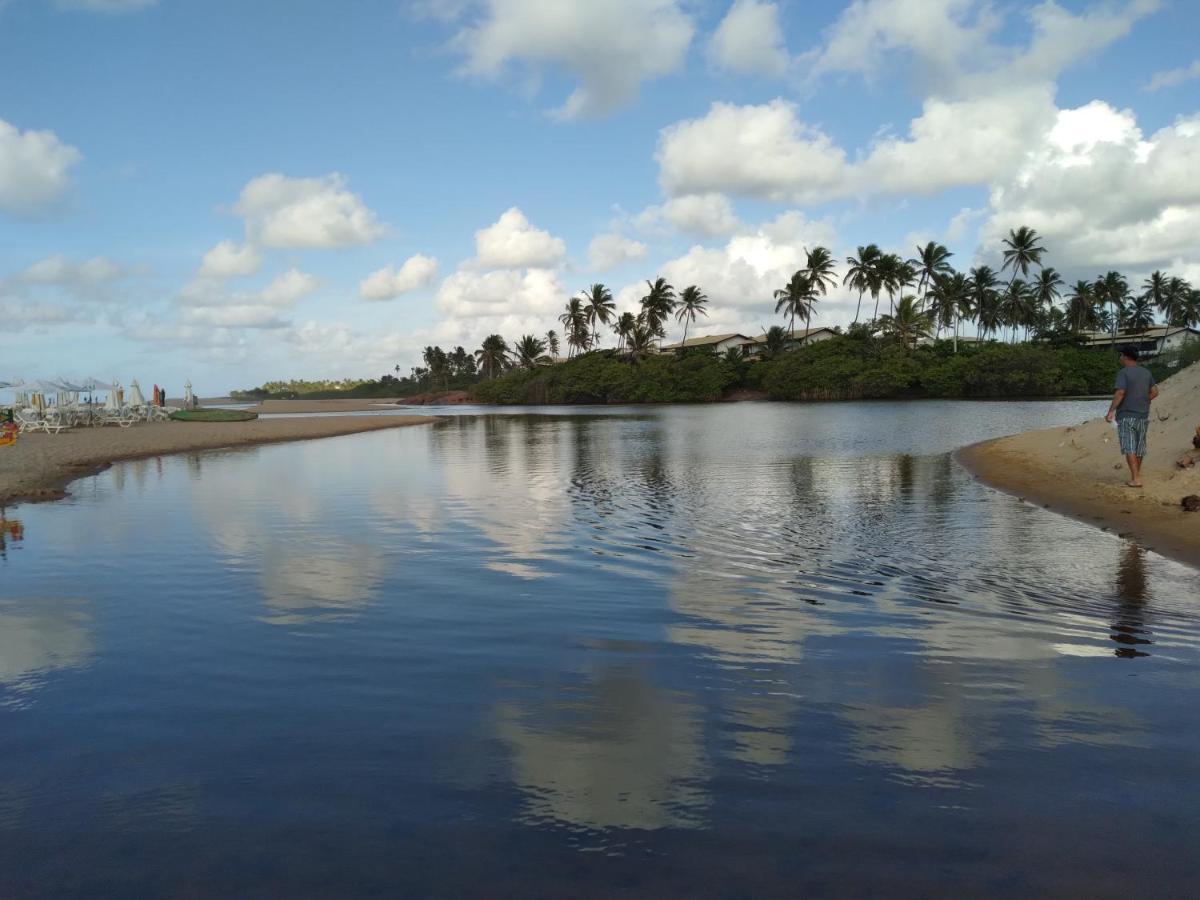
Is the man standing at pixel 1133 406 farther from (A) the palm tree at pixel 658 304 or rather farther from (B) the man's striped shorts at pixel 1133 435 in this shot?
(A) the palm tree at pixel 658 304

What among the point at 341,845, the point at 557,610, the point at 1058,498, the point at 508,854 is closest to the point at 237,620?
the point at 557,610

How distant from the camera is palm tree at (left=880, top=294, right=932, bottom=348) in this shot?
91250mm

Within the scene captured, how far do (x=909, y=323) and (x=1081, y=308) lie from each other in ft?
84.5

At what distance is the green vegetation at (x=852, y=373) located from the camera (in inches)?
3209

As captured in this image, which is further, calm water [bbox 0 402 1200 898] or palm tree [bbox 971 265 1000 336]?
palm tree [bbox 971 265 1000 336]

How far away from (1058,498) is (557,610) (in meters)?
10.7

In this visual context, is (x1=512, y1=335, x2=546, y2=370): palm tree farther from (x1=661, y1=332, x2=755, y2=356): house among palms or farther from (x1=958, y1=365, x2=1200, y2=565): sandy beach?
(x1=958, y1=365, x2=1200, y2=565): sandy beach

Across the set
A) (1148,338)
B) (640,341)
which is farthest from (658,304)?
(1148,338)

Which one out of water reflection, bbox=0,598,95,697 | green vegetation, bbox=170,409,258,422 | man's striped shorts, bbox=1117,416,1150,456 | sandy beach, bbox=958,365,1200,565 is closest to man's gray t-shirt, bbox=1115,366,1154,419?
man's striped shorts, bbox=1117,416,1150,456

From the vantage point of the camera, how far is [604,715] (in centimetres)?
490

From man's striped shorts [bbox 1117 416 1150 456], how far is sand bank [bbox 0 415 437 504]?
20.6 meters

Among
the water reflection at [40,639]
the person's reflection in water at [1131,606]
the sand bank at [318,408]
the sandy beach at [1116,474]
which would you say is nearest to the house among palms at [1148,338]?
the sandy beach at [1116,474]

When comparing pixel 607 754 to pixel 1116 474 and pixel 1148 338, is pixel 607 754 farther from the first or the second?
pixel 1148 338

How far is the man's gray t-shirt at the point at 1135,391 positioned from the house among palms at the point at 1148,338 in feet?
298
